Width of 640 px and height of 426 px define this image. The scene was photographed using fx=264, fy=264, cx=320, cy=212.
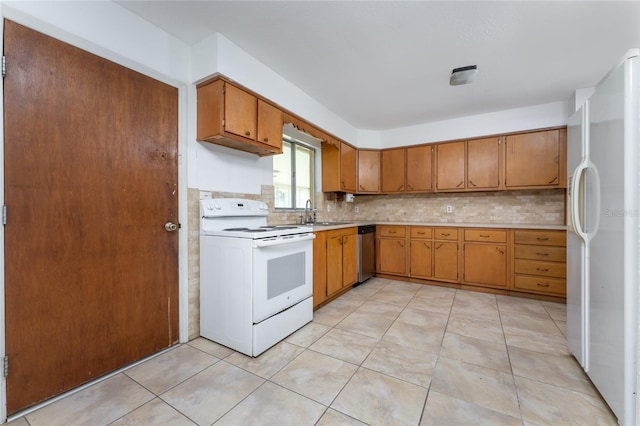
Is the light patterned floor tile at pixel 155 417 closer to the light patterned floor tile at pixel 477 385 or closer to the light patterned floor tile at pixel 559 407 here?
the light patterned floor tile at pixel 477 385

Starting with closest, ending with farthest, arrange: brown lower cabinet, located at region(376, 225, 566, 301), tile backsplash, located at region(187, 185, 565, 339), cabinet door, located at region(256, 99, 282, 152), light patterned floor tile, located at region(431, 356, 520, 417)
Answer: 1. light patterned floor tile, located at region(431, 356, 520, 417)
2. cabinet door, located at region(256, 99, 282, 152)
3. brown lower cabinet, located at region(376, 225, 566, 301)
4. tile backsplash, located at region(187, 185, 565, 339)

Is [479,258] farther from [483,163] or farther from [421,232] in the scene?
[483,163]

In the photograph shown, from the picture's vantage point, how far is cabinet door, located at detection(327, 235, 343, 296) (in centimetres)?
306

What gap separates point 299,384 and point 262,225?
5.13 ft

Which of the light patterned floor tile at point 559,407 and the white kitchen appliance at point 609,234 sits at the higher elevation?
the white kitchen appliance at point 609,234

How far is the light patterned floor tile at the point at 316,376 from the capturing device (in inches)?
61.9

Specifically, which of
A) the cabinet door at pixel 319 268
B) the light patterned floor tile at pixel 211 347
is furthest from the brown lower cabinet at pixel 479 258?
the light patterned floor tile at pixel 211 347

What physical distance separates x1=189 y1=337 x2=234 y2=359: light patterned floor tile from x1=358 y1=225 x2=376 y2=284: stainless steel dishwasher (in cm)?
216

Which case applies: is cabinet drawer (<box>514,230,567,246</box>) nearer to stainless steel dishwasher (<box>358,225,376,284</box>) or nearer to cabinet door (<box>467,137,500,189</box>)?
cabinet door (<box>467,137,500,189</box>)

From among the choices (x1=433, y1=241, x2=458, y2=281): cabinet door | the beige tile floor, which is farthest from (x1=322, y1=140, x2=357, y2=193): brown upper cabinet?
the beige tile floor

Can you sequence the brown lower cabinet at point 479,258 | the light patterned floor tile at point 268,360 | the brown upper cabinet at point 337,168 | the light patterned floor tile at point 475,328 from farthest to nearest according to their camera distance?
1. the brown upper cabinet at point 337,168
2. the brown lower cabinet at point 479,258
3. the light patterned floor tile at point 475,328
4. the light patterned floor tile at point 268,360

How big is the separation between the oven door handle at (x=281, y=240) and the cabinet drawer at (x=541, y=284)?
278 centimetres

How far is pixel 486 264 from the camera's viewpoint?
354 cm

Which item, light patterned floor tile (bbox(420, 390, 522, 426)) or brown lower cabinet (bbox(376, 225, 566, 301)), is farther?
brown lower cabinet (bbox(376, 225, 566, 301))
